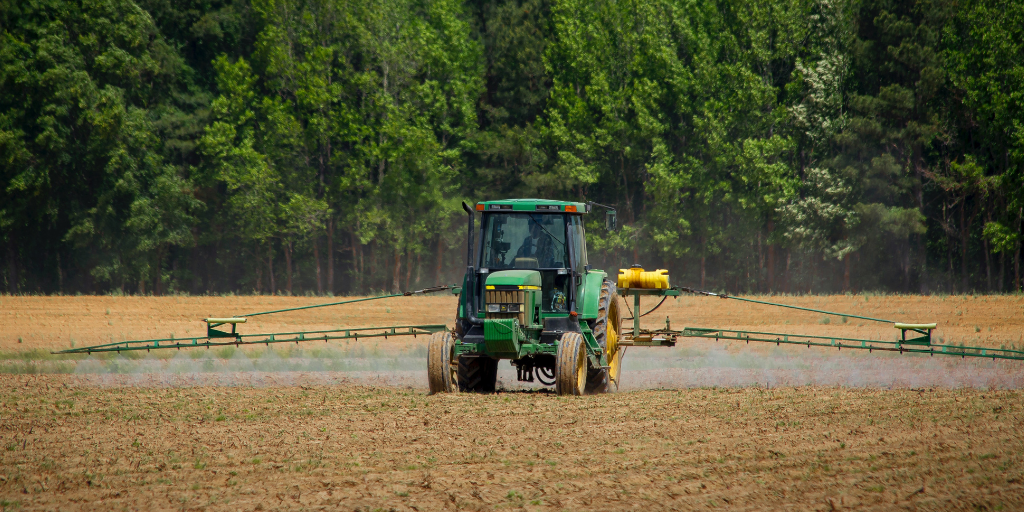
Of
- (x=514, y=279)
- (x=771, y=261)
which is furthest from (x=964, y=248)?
(x=514, y=279)

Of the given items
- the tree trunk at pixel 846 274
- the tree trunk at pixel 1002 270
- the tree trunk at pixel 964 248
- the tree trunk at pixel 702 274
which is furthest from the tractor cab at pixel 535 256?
the tree trunk at pixel 702 274

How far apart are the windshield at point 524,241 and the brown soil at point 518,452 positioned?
201cm

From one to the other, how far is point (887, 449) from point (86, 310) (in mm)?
28059

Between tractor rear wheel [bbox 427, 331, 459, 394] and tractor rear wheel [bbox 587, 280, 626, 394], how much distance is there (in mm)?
2221

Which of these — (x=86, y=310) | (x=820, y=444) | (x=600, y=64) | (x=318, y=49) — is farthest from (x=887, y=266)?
(x=820, y=444)

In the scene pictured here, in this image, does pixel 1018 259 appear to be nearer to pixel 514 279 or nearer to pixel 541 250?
pixel 541 250

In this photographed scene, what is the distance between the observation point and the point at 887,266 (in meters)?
46.9

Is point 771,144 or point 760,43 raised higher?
point 760,43

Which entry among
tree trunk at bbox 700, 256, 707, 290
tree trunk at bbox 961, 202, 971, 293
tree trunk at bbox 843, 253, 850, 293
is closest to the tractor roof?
tree trunk at bbox 961, 202, 971, 293

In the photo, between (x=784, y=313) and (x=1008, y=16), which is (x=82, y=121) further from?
(x=1008, y=16)

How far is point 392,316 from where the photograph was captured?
3206cm

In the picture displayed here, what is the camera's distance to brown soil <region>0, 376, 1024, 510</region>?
325 inches

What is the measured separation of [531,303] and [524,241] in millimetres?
1116

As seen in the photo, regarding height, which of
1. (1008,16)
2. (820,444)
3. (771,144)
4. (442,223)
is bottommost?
(820,444)
